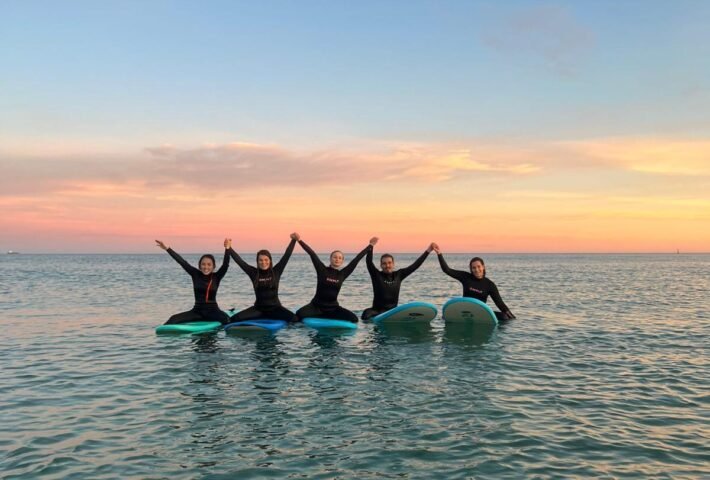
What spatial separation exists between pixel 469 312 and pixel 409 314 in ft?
6.97

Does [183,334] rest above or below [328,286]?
below

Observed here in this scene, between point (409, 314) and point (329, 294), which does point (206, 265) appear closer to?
point (329, 294)

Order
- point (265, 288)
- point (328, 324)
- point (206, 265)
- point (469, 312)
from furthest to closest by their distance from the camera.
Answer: point (469, 312) < point (265, 288) < point (328, 324) < point (206, 265)

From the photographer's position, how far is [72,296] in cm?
3409

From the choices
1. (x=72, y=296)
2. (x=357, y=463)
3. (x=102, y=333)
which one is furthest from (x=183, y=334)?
(x=72, y=296)

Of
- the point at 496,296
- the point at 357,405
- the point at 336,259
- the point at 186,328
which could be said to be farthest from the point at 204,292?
the point at 496,296

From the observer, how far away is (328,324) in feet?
59.6

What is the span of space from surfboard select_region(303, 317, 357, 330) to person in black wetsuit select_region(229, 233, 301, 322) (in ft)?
2.44

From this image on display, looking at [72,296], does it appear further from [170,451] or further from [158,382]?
[170,451]

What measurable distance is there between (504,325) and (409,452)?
13.3m

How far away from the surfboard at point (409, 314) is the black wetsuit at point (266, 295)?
309 cm

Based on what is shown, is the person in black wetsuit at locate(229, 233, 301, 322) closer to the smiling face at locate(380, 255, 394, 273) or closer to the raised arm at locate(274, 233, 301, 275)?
the raised arm at locate(274, 233, 301, 275)

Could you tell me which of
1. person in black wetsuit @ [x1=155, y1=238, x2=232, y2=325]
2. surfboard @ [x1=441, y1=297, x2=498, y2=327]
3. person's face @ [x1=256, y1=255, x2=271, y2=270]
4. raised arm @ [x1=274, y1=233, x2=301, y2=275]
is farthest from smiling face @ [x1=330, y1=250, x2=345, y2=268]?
surfboard @ [x1=441, y1=297, x2=498, y2=327]

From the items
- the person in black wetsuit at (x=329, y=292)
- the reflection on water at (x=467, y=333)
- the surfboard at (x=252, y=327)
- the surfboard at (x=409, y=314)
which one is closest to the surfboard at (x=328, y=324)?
the person in black wetsuit at (x=329, y=292)
